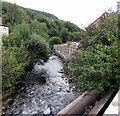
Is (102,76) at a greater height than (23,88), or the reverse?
(102,76)

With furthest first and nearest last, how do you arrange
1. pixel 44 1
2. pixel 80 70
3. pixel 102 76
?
1. pixel 44 1
2. pixel 80 70
3. pixel 102 76

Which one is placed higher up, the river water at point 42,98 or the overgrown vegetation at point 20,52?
the overgrown vegetation at point 20,52

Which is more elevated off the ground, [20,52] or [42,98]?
[20,52]

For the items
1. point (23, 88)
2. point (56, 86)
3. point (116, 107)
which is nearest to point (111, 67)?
point (116, 107)

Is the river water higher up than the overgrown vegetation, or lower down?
lower down

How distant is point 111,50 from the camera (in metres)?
2.16

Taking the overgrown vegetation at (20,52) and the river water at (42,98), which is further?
the overgrown vegetation at (20,52)

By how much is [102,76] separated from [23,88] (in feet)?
14.0

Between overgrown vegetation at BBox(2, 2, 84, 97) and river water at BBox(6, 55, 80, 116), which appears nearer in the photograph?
river water at BBox(6, 55, 80, 116)

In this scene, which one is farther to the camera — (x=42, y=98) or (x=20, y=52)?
(x=20, y=52)

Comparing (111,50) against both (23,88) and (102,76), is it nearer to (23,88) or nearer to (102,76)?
(102,76)

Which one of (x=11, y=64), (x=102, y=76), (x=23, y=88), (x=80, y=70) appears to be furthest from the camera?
(x=23, y=88)

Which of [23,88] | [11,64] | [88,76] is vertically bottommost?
[23,88]

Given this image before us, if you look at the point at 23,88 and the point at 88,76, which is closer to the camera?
the point at 88,76
